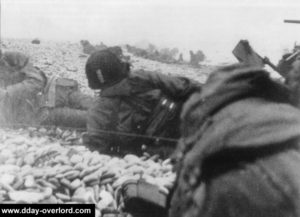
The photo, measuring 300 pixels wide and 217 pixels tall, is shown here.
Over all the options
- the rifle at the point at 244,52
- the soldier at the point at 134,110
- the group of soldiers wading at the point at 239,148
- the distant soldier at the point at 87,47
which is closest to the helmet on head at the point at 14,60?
the soldier at the point at 134,110

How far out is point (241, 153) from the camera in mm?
593

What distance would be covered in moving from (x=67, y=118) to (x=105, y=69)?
4.75ft

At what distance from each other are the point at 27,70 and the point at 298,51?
12.1 feet

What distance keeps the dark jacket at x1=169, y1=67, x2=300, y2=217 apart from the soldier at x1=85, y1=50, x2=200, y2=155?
2.86 m

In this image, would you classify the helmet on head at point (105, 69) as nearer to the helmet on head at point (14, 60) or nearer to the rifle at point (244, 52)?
the rifle at point (244, 52)

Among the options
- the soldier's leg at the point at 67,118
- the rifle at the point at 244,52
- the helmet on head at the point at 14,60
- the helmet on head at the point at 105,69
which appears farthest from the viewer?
the helmet on head at the point at 14,60

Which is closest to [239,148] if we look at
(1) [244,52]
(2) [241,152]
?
(2) [241,152]

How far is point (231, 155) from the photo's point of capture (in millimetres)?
599

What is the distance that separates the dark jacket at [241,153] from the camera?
57 centimetres

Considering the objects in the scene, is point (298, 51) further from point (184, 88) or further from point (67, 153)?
point (67, 153)

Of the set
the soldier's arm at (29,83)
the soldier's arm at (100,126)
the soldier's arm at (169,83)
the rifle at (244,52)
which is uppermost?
the rifle at (244,52)

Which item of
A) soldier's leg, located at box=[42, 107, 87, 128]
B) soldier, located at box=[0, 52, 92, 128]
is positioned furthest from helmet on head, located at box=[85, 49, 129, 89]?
soldier, located at box=[0, 52, 92, 128]

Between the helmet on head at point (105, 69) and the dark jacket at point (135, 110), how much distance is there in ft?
0.35

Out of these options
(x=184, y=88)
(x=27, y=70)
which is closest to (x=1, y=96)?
(x=27, y=70)
